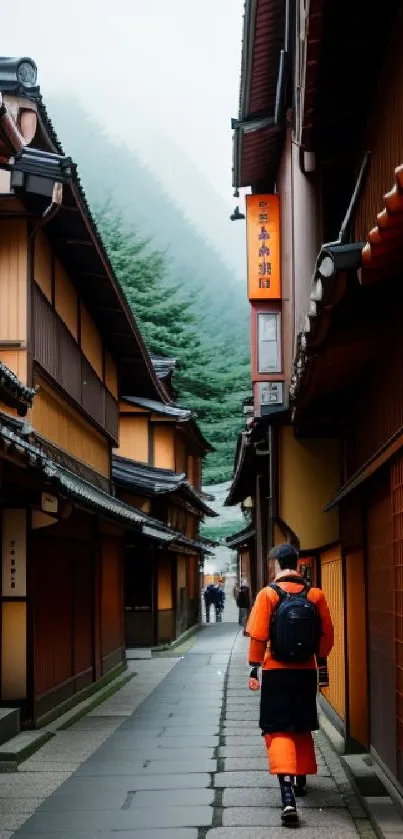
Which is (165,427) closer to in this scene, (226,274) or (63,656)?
(63,656)

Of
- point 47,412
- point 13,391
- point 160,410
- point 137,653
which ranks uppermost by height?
point 160,410

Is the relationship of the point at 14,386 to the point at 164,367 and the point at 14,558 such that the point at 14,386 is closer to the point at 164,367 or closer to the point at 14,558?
the point at 14,558

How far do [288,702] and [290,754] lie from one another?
394 millimetres

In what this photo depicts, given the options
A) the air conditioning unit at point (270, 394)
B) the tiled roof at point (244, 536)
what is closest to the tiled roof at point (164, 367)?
the tiled roof at point (244, 536)

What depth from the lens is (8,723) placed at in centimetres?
1177

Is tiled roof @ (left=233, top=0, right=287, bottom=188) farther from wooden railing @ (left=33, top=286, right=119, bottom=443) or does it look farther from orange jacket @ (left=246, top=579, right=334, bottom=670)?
orange jacket @ (left=246, top=579, right=334, bottom=670)

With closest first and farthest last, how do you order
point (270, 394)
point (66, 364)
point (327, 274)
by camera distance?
1. point (327, 274)
2. point (270, 394)
3. point (66, 364)

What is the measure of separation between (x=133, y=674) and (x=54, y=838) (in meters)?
14.3

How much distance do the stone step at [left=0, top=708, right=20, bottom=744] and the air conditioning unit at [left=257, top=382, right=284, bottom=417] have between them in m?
5.26

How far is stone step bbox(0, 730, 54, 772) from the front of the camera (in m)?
10.8

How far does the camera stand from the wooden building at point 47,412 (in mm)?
12422

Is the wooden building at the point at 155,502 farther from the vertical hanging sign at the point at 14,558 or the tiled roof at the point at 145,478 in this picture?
the vertical hanging sign at the point at 14,558

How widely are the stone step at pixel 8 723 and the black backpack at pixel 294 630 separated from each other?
4.37 metres

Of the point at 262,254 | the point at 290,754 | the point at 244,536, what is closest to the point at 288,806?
the point at 290,754
